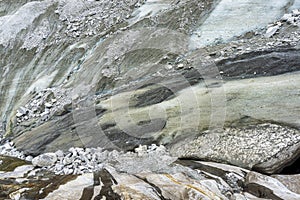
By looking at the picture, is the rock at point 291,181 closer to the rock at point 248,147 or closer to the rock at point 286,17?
the rock at point 248,147

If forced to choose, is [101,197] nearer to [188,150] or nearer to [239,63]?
[188,150]

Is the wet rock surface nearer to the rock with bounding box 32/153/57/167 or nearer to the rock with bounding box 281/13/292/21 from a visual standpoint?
the rock with bounding box 32/153/57/167

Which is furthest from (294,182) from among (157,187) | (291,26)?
(291,26)

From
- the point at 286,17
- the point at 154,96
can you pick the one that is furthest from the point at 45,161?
the point at 286,17

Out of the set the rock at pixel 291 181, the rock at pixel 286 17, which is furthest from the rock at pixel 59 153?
the rock at pixel 286 17

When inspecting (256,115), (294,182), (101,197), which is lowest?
(294,182)

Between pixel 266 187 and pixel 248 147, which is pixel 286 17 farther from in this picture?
pixel 266 187
